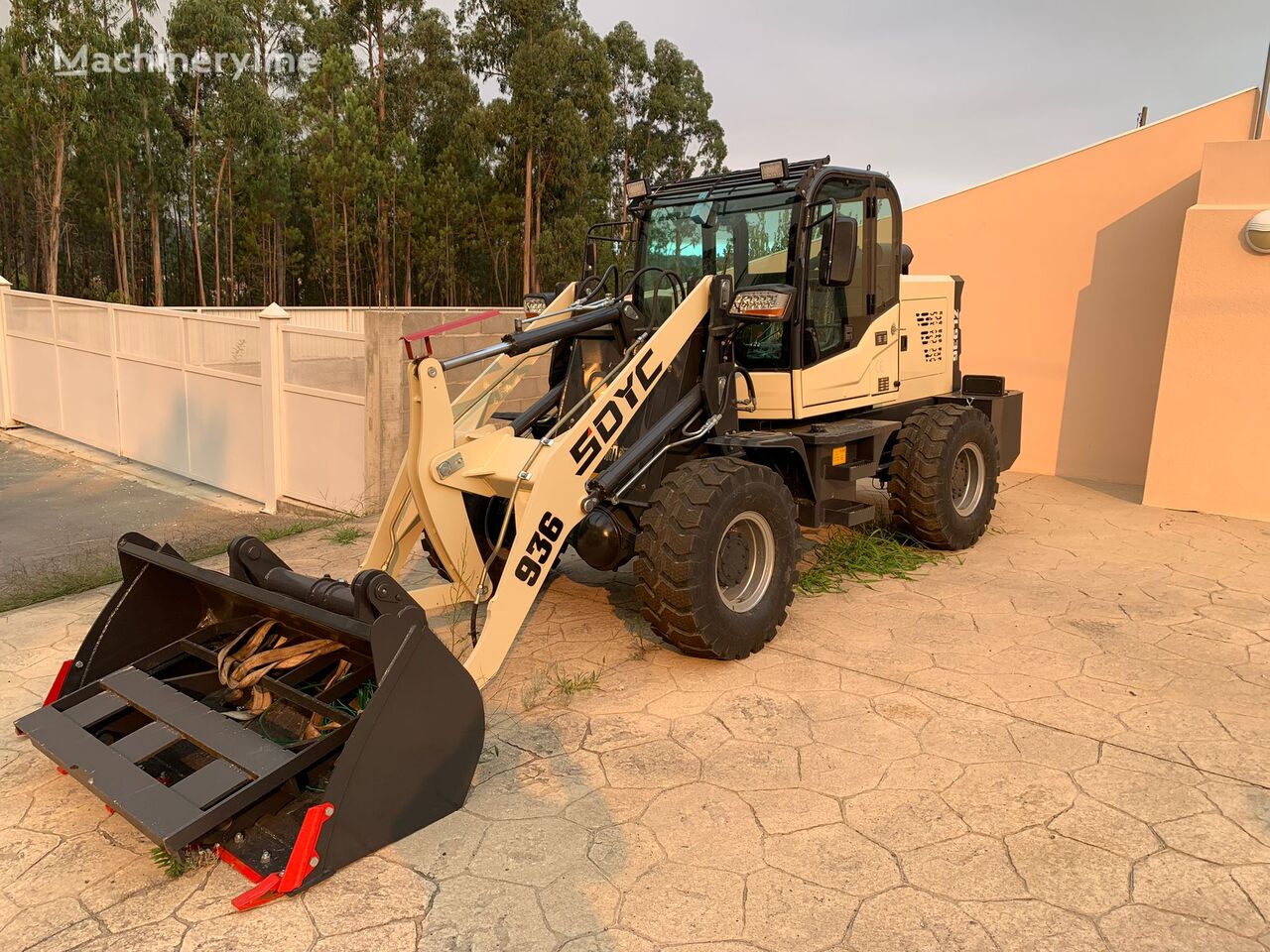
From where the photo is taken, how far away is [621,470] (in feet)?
15.1

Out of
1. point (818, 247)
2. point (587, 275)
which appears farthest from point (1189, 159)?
point (587, 275)

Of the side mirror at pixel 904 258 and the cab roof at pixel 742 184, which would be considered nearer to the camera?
the cab roof at pixel 742 184

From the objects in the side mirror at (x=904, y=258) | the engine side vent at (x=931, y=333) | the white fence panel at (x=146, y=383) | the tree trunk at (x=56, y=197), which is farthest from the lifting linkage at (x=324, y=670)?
the tree trunk at (x=56, y=197)

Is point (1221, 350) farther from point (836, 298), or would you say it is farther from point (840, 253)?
point (840, 253)

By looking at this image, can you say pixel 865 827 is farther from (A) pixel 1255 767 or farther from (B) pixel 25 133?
(B) pixel 25 133

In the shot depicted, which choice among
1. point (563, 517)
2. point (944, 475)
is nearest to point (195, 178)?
Answer: point (944, 475)

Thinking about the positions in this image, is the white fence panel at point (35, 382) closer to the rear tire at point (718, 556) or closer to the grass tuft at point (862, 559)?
the grass tuft at point (862, 559)

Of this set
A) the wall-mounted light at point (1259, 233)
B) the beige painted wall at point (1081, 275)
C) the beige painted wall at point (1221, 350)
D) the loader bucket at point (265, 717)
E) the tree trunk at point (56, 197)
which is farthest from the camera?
the tree trunk at point (56, 197)

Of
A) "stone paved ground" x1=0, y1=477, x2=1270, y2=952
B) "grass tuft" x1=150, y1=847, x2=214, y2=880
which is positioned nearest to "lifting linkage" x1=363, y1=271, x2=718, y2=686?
"stone paved ground" x1=0, y1=477, x2=1270, y2=952

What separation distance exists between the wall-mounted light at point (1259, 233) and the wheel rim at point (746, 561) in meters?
5.46

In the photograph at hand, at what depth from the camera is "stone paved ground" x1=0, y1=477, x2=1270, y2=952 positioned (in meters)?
2.77

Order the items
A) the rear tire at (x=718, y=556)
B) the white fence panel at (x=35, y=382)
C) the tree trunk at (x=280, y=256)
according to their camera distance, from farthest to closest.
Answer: the tree trunk at (x=280, y=256)
the white fence panel at (x=35, y=382)
the rear tire at (x=718, y=556)

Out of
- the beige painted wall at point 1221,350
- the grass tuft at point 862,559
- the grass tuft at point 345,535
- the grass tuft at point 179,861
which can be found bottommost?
the grass tuft at point 179,861

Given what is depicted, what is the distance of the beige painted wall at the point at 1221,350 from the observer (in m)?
7.52
